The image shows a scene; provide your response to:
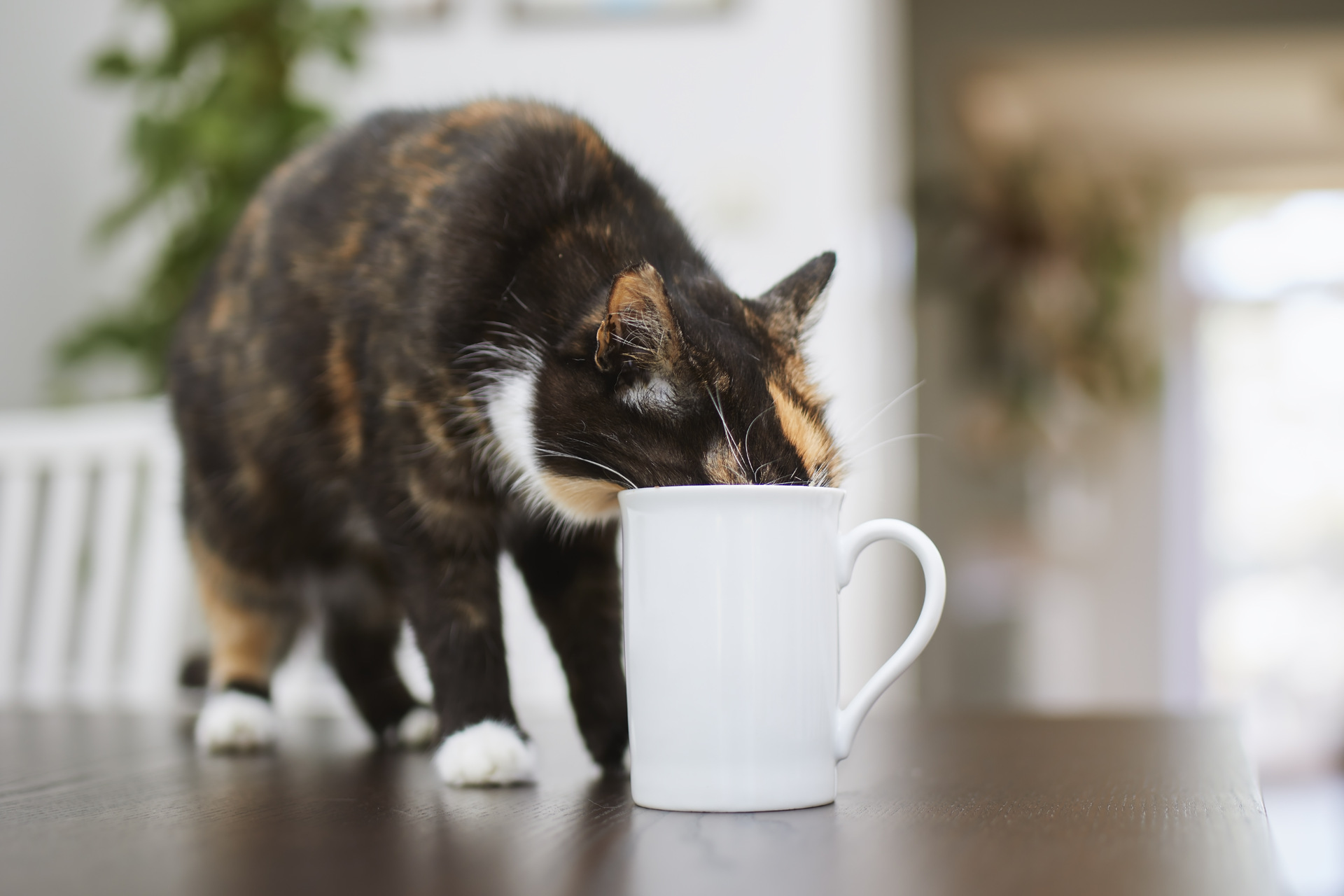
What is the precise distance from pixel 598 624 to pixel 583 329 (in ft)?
0.65

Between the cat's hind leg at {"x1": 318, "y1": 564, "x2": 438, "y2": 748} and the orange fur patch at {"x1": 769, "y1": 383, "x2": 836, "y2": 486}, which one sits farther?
the cat's hind leg at {"x1": 318, "y1": 564, "x2": 438, "y2": 748}

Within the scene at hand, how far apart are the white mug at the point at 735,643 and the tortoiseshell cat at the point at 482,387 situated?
6 centimetres

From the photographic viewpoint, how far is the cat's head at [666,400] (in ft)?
2.08

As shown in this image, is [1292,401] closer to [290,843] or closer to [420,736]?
[420,736]

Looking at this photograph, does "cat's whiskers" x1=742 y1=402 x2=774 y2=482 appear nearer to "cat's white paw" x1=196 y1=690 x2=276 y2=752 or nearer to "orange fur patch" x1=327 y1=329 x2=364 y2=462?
"orange fur patch" x1=327 y1=329 x2=364 y2=462

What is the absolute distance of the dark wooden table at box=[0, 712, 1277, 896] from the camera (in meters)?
0.43

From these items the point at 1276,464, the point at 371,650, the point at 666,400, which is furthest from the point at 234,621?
the point at 1276,464

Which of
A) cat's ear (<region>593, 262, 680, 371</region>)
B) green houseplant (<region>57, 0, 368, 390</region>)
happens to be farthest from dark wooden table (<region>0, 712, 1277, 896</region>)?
green houseplant (<region>57, 0, 368, 390</region>)

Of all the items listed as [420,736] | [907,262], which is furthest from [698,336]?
[907,262]

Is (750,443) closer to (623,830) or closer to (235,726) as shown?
(623,830)

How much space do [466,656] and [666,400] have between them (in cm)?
21

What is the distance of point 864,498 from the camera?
209cm

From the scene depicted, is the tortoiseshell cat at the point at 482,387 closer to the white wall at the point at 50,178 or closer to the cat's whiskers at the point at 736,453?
the cat's whiskers at the point at 736,453

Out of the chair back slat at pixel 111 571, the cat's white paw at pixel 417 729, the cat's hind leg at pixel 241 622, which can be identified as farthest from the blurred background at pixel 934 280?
the cat's hind leg at pixel 241 622
